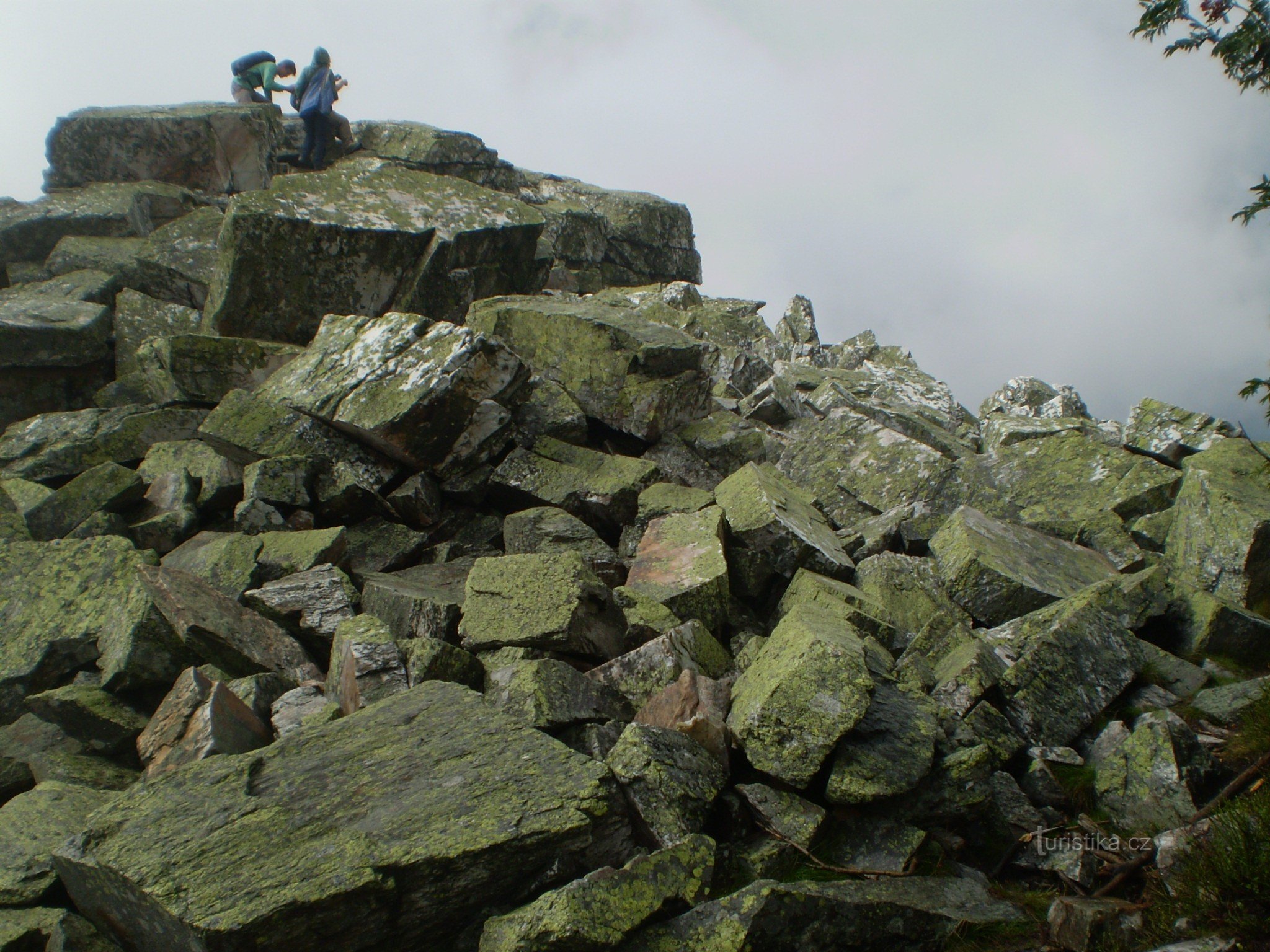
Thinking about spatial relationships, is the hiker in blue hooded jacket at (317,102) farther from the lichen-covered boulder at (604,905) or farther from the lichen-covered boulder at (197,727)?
the lichen-covered boulder at (604,905)

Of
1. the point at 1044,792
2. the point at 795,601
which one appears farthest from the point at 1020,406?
the point at 1044,792

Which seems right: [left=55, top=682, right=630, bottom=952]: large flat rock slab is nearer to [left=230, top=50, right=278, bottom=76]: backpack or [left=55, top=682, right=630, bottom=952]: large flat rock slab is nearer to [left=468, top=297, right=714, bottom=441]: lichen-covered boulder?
[left=468, top=297, right=714, bottom=441]: lichen-covered boulder

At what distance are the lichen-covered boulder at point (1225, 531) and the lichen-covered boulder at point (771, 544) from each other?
11.3 feet

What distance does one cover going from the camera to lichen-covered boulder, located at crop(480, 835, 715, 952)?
3814 mm

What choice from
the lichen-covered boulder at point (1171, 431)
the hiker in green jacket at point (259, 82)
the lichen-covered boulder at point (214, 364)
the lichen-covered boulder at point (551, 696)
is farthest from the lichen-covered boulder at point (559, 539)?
the hiker in green jacket at point (259, 82)

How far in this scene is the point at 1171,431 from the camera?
415 inches

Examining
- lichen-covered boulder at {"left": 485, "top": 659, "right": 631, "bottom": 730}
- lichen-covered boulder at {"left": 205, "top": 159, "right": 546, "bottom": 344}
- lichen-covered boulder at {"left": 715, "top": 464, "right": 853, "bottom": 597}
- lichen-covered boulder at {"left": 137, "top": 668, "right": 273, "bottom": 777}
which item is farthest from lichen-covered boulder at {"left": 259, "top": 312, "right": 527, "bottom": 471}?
lichen-covered boulder at {"left": 485, "top": 659, "right": 631, "bottom": 730}

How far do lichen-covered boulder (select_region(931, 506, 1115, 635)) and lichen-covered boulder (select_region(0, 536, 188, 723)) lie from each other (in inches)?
278

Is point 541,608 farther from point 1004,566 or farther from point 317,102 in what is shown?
point 317,102

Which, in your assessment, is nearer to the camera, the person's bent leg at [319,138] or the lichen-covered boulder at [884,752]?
the lichen-covered boulder at [884,752]

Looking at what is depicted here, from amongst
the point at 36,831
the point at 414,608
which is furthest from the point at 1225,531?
the point at 36,831

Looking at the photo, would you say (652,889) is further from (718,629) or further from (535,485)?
(535,485)

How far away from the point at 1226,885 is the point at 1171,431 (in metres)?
8.04

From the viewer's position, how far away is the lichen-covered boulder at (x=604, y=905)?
3.81 m
